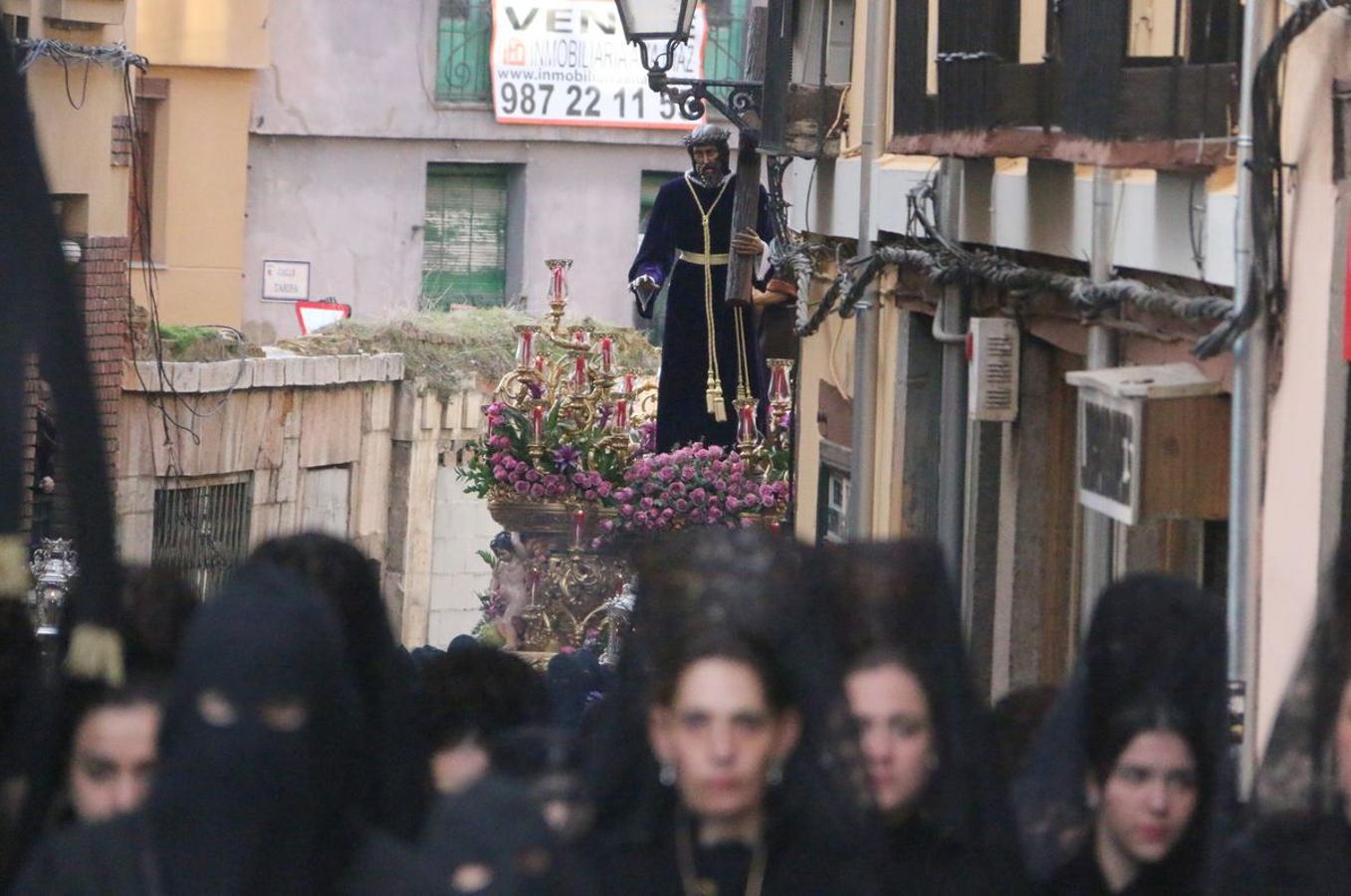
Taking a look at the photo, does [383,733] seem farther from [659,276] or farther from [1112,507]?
[659,276]

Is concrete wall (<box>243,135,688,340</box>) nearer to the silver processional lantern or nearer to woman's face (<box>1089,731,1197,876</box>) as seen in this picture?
the silver processional lantern

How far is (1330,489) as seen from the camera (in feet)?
24.4

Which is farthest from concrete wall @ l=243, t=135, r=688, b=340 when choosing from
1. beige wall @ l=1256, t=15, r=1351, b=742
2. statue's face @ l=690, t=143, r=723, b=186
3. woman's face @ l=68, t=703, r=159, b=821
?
woman's face @ l=68, t=703, r=159, b=821

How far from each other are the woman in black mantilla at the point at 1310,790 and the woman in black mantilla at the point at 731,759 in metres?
0.57

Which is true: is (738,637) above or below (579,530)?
above

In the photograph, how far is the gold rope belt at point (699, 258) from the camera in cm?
1501

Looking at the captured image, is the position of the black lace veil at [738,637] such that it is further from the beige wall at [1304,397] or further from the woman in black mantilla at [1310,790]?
the beige wall at [1304,397]

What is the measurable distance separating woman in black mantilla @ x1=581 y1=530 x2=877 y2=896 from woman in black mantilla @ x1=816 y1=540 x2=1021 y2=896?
0.12m

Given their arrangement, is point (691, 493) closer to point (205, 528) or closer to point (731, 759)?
point (731, 759)

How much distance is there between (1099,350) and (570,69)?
2218cm

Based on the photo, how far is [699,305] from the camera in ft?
49.4

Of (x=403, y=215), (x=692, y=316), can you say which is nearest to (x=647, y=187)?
(x=403, y=215)

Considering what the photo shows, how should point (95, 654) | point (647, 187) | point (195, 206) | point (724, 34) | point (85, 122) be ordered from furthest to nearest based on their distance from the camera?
point (647, 187) < point (724, 34) < point (195, 206) < point (85, 122) < point (95, 654)

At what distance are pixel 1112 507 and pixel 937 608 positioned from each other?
13.1ft
